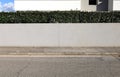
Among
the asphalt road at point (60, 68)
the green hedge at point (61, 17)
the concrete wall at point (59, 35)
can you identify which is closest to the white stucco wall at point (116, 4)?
the green hedge at point (61, 17)

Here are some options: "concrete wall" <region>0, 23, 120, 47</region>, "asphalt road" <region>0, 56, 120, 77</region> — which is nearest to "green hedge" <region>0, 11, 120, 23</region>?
"concrete wall" <region>0, 23, 120, 47</region>

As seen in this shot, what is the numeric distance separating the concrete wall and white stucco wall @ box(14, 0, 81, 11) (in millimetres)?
5277

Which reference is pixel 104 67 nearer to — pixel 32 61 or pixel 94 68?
pixel 94 68

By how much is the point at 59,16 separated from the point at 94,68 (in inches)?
315

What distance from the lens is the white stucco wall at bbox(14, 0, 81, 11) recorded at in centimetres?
2381

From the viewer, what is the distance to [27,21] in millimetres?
19219

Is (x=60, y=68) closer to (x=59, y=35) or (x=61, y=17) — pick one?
(x=59, y=35)

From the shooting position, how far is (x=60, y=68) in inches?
456

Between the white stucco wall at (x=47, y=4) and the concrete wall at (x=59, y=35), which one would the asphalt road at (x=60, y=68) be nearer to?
the concrete wall at (x=59, y=35)

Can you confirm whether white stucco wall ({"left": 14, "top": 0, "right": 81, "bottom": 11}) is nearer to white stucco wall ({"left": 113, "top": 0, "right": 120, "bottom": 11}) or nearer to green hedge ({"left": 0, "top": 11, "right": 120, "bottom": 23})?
white stucco wall ({"left": 113, "top": 0, "right": 120, "bottom": 11})

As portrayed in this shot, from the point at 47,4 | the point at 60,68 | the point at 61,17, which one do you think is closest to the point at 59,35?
the point at 61,17

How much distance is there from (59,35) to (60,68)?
7.28 m

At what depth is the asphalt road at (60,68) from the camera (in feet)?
34.2

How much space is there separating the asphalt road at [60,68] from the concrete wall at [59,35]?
5.25 meters
